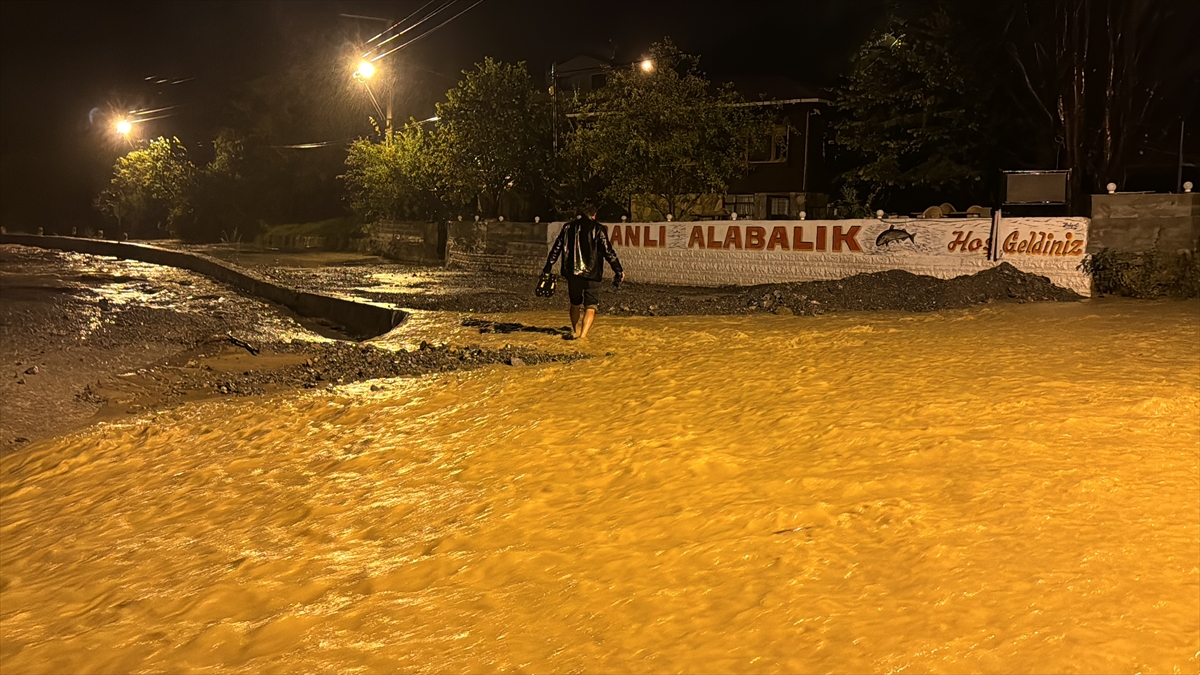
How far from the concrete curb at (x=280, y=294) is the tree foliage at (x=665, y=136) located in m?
9.69

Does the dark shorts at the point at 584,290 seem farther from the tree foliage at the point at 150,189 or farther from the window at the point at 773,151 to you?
the tree foliage at the point at 150,189

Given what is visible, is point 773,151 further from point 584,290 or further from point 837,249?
point 584,290

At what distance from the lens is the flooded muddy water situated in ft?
12.9

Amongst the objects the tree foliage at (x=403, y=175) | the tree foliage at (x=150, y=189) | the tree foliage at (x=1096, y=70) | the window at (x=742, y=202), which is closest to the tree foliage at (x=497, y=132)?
the tree foliage at (x=403, y=175)

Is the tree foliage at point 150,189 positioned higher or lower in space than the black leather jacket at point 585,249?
higher

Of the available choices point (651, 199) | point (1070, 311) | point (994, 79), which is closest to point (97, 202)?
point (651, 199)

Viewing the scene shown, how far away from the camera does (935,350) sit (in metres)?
9.90

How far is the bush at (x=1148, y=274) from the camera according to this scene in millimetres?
13961

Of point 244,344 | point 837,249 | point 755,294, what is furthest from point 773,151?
A: point 244,344

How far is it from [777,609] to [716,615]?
A: 11.6 inches

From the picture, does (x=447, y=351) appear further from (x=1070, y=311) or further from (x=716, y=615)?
(x=1070, y=311)

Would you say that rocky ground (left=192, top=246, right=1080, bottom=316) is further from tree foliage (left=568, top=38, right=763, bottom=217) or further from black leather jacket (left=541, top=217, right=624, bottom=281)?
tree foliage (left=568, top=38, right=763, bottom=217)

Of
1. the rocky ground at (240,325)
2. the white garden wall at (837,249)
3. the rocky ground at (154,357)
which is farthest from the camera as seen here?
the white garden wall at (837,249)

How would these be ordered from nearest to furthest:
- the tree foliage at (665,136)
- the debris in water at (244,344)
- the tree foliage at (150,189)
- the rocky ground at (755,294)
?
the debris in water at (244,344) → the rocky ground at (755,294) → the tree foliage at (665,136) → the tree foliage at (150,189)
